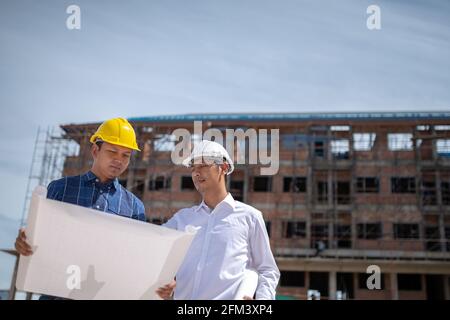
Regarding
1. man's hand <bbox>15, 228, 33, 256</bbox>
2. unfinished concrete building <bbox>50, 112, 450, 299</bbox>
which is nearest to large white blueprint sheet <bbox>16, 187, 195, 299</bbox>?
man's hand <bbox>15, 228, 33, 256</bbox>

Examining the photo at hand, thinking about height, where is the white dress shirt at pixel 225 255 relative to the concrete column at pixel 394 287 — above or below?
above

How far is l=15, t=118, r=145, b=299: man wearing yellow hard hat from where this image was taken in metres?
2.44

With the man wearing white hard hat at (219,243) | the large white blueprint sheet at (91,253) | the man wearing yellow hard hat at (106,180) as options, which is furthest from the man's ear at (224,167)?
the large white blueprint sheet at (91,253)

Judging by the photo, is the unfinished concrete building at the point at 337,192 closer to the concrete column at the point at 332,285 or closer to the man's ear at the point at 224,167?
the concrete column at the point at 332,285

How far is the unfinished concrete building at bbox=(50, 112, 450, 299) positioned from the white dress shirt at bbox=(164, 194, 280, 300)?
21118 millimetres

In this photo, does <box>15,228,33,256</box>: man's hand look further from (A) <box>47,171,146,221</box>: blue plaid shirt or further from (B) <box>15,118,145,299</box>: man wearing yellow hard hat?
(A) <box>47,171,146,221</box>: blue plaid shirt

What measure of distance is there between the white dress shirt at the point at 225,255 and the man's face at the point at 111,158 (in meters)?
0.45

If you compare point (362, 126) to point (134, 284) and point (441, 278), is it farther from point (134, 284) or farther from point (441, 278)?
point (134, 284)

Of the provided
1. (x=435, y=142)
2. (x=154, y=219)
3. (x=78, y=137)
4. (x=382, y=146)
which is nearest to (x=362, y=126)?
(x=382, y=146)

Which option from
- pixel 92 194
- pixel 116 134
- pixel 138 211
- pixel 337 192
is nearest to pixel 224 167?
pixel 116 134

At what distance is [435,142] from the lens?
25328 mm

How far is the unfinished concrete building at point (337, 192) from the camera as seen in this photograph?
23.5 meters

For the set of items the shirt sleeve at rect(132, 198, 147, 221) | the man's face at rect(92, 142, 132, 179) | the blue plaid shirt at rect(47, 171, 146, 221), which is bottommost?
the shirt sleeve at rect(132, 198, 147, 221)

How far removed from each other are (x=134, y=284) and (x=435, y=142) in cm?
2642
